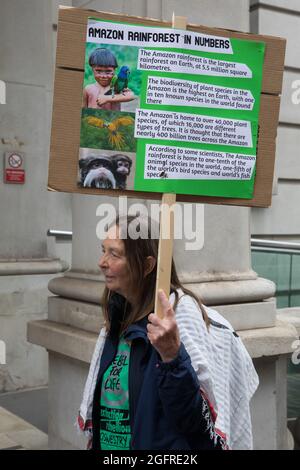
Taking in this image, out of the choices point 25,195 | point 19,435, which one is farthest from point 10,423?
point 25,195

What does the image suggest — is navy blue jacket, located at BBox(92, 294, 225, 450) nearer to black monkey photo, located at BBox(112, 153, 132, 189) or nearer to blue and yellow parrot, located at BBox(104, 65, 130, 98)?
black monkey photo, located at BBox(112, 153, 132, 189)

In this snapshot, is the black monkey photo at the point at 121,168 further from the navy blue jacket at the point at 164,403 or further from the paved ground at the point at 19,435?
the paved ground at the point at 19,435

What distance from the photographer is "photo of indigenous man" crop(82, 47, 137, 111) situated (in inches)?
92.5

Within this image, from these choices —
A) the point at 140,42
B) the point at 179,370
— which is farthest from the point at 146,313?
the point at 140,42

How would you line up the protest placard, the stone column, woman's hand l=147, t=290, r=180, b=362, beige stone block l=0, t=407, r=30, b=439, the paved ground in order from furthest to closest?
1. the stone column
2. beige stone block l=0, t=407, r=30, b=439
3. the paved ground
4. the protest placard
5. woman's hand l=147, t=290, r=180, b=362

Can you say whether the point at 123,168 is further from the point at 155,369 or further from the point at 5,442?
the point at 5,442

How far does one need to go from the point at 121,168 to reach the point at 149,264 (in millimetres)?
359

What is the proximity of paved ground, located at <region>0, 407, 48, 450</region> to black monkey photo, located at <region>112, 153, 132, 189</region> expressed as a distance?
325 centimetres

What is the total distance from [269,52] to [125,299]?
1.06 metres

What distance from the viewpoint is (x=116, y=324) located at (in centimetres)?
246

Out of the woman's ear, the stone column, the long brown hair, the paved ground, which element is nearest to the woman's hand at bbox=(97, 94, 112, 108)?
the long brown hair

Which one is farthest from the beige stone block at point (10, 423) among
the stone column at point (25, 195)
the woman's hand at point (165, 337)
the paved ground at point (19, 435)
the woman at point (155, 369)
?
the woman's hand at point (165, 337)

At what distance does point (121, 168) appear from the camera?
238cm
